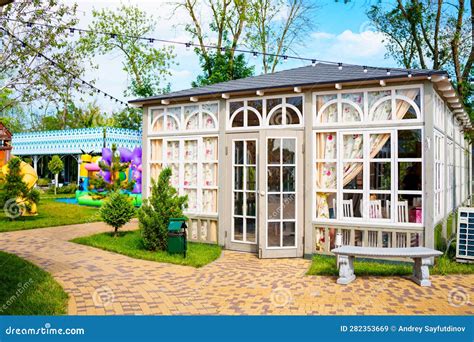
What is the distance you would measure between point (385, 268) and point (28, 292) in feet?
16.0

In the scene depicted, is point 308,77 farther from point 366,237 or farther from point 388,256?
point 388,256

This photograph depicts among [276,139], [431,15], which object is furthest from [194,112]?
[431,15]

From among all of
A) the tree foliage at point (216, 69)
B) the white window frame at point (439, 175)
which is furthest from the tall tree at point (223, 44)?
the white window frame at point (439, 175)

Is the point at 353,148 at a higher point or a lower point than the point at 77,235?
higher

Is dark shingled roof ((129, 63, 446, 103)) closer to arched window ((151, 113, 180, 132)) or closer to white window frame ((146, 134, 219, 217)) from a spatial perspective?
arched window ((151, 113, 180, 132))

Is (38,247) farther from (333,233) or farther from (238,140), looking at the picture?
(333,233)

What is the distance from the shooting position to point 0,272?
5535 millimetres

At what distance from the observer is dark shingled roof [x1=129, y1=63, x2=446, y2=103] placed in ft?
21.1

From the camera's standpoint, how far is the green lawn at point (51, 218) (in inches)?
401

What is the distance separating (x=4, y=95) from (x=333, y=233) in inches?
349

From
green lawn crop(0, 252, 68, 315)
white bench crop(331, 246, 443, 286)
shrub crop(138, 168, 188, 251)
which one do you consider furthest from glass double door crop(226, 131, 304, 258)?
green lawn crop(0, 252, 68, 315)

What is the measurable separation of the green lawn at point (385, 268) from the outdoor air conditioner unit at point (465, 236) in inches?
5.7

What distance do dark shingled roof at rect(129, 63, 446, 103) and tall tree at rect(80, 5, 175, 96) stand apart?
135cm

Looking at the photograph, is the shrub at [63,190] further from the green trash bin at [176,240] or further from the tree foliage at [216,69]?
the green trash bin at [176,240]
